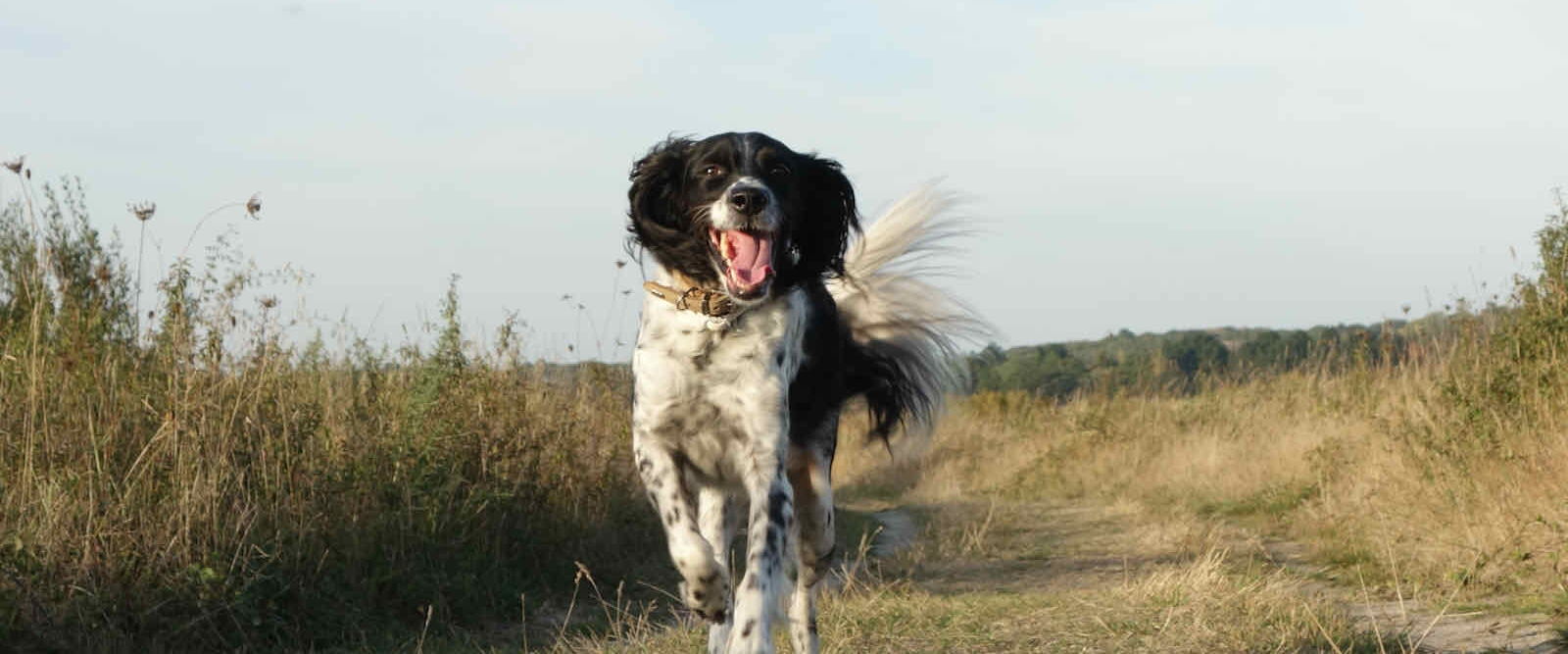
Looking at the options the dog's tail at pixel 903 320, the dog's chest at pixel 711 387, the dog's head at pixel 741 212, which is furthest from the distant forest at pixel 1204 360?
the dog's chest at pixel 711 387

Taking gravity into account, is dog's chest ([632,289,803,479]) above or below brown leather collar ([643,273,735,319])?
below

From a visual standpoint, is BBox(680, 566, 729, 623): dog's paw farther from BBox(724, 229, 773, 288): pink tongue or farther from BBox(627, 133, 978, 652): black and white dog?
BBox(724, 229, 773, 288): pink tongue

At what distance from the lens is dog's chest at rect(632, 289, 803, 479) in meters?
5.32

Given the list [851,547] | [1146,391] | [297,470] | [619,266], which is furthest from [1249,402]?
[297,470]

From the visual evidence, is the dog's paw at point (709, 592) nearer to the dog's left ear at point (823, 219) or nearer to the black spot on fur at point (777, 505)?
the black spot on fur at point (777, 505)

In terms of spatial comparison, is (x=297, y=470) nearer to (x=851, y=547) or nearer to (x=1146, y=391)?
(x=851, y=547)

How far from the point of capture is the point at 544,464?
943 cm

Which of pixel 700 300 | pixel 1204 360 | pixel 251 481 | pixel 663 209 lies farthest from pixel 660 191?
pixel 1204 360

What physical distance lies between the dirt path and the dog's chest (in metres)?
2.26

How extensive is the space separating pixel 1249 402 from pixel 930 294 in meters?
10.0

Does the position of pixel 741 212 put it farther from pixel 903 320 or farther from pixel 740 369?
pixel 903 320

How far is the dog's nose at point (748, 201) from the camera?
527 cm

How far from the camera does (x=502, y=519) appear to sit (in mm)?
8742

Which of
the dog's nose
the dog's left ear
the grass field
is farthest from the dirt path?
the dog's nose
